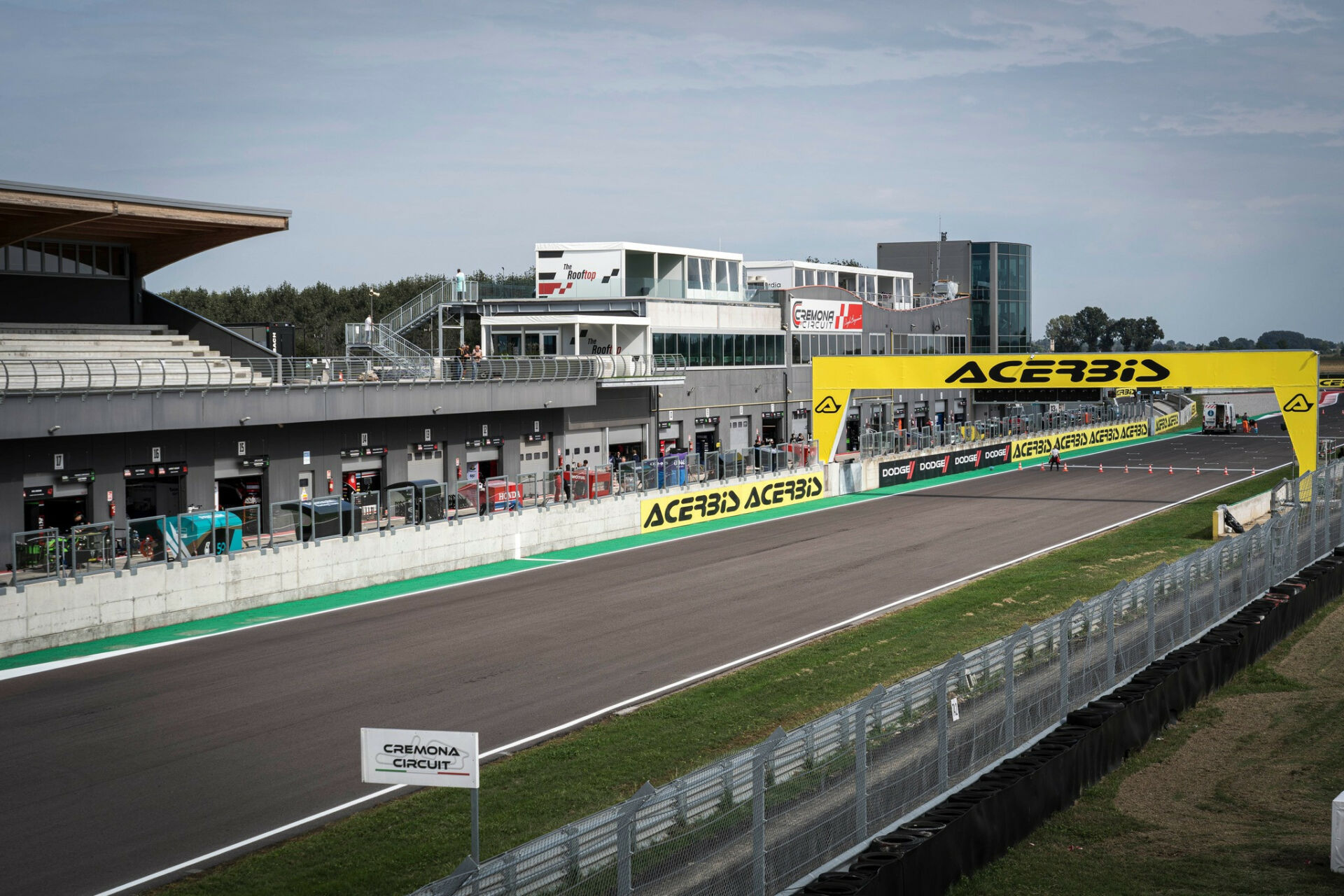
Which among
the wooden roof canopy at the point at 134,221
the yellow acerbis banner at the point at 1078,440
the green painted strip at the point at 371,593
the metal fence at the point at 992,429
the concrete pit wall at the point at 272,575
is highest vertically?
the wooden roof canopy at the point at 134,221

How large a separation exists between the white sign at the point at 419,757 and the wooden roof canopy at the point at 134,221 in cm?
2465

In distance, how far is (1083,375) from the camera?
44312 mm

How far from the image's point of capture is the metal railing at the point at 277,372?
26.9 metres

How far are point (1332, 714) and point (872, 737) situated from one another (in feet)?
29.3

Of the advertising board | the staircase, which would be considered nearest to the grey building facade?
the advertising board

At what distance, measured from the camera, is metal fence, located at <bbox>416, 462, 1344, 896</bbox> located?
782 cm

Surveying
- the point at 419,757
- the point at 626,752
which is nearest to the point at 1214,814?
the point at 626,752

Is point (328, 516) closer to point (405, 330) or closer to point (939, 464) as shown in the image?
point (405, 330)

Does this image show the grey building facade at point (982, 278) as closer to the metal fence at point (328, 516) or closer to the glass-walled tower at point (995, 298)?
the glass-walled tower at point (995, 298)

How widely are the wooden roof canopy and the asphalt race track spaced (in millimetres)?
13036

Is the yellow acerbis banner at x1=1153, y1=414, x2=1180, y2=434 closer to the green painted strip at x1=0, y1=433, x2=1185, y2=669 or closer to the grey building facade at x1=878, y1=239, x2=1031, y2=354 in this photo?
the grey building facade at x1=878, y1=239, x2=1031, y2=354

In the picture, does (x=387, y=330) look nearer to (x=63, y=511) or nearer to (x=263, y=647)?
(x=63, y=511)

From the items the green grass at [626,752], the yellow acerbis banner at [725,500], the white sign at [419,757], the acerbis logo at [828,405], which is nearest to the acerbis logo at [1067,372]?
the acerbis logo at [828,405]

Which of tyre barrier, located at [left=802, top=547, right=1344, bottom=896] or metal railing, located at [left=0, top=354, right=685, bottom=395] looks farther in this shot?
metal railing, located at [left=0, top=354, right=685, bottom=395]
